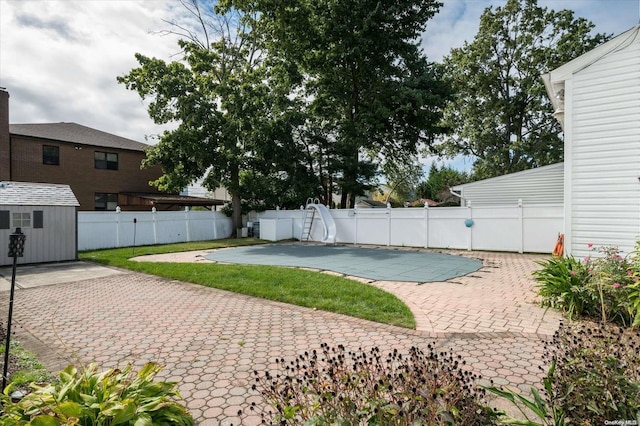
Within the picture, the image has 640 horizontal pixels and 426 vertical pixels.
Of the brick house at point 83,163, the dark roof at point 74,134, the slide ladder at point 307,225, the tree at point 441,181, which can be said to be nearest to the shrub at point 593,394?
the slide ladder at point 307,225

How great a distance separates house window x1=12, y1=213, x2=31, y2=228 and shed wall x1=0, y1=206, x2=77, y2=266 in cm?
9

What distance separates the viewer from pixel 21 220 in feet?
33.9

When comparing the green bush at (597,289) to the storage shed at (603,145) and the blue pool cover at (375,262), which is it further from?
the blue pool cover at (375,262)

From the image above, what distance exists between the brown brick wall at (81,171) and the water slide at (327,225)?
44.4 feet

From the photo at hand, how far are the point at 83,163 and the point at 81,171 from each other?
0.50 meters

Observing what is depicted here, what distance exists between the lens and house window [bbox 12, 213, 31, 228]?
10.2 metres

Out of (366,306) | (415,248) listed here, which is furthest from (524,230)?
(366,306)

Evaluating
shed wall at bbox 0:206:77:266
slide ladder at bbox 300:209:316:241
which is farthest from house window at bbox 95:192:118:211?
slide ladder at bbox 300:209:316:241

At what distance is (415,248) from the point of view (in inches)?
560

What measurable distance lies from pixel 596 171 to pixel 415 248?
7.73 meters

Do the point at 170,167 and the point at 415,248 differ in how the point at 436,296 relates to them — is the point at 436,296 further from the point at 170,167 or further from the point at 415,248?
the point at 170,167

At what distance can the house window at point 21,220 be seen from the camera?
10.2 meters

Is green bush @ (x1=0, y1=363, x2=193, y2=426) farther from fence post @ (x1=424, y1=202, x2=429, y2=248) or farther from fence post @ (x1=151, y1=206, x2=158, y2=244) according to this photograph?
fence post @ (x1=151, y1=206, x2=158, y2=244)

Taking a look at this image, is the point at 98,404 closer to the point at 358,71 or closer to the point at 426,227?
the point at 426,227
